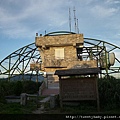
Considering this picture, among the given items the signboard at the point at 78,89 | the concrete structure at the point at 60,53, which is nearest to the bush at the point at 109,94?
the signboard at the point at 78,89

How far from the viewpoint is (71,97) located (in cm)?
941

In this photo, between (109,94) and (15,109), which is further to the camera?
(109,94)

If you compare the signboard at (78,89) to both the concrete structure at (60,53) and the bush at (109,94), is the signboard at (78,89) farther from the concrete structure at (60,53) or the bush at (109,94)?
the concrete structure at (60,53)

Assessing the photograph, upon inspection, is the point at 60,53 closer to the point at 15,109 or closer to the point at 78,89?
the point at 78,89

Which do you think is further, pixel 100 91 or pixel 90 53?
pixel 90 53

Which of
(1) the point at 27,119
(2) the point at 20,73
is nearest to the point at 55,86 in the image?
(2) the point at 20,73

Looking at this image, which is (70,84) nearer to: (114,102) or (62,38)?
(114,102)

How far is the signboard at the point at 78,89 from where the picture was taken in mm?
9211

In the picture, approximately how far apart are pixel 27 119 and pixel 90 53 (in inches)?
914

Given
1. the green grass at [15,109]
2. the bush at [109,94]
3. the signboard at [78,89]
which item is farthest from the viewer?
the bush at [109,94]

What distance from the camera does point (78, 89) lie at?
31.0ft

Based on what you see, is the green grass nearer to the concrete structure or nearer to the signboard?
the signboard

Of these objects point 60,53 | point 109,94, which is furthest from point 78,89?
point 60,53

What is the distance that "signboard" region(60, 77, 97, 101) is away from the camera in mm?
9211
